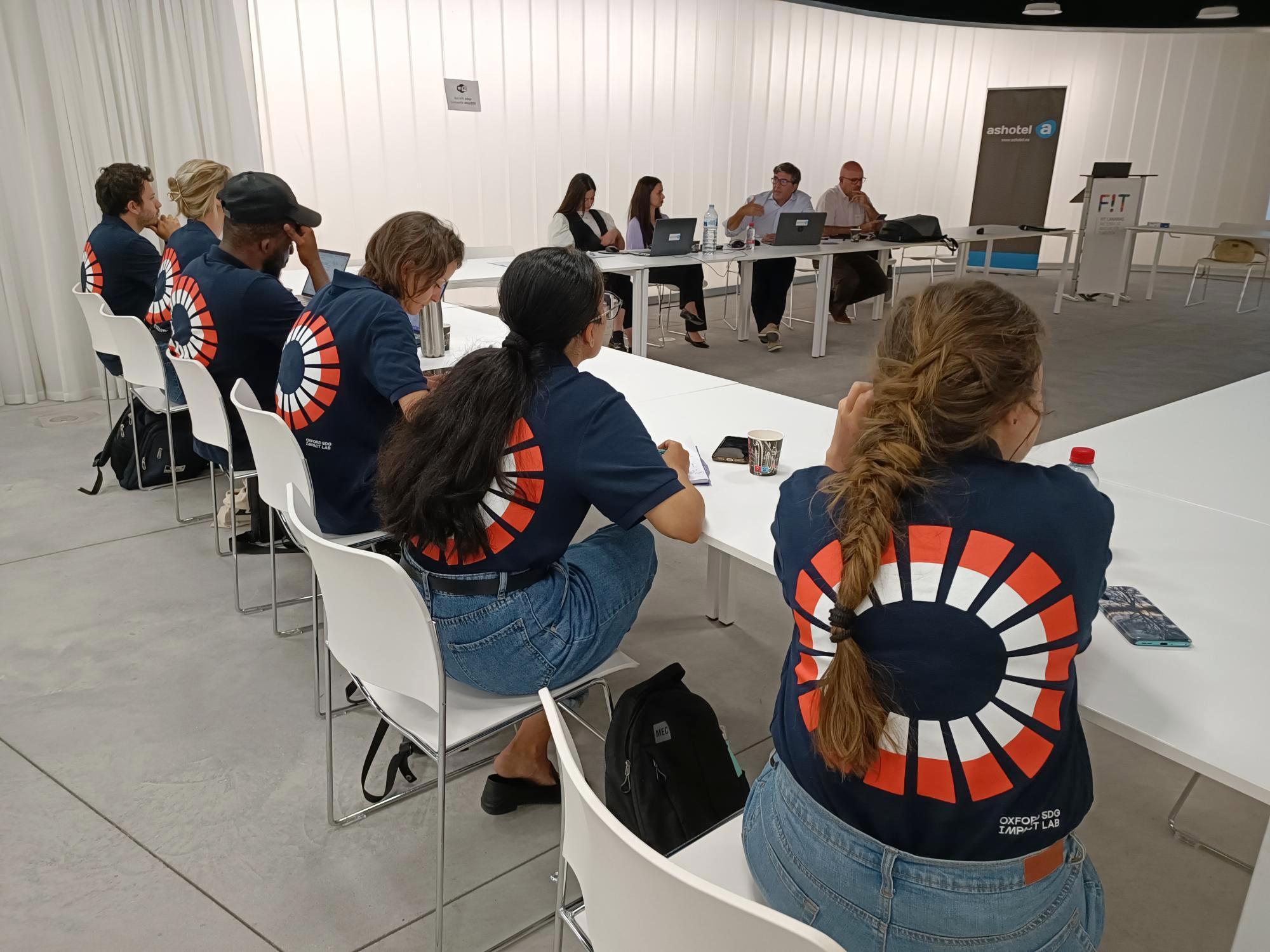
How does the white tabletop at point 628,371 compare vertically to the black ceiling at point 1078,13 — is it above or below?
below

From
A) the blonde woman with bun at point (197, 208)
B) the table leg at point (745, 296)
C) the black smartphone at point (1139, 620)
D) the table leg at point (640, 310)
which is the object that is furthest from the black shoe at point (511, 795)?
the table leg at point (745, 296)

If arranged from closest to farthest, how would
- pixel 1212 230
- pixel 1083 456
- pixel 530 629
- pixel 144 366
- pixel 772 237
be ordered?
pixel 530 629, pixel 1083 456, pixel 144 366, pixel 772 237, pixel 1212 230

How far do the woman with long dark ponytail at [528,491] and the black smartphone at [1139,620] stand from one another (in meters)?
0.67

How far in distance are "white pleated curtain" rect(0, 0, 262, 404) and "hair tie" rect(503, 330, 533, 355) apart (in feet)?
14.8

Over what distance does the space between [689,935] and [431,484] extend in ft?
3.00

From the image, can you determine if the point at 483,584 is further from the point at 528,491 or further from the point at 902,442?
the point at 902,442

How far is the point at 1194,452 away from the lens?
7.21 feet

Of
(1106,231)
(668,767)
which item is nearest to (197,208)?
(668,767)

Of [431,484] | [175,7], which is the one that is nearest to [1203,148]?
[175,7]

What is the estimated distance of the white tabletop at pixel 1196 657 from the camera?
3.61ft

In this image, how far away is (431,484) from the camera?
4.98ft

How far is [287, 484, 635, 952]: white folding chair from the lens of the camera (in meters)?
1.39

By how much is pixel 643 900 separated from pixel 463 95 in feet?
23.7

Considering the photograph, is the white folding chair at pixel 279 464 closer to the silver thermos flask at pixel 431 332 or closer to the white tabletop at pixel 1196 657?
the silver thermos flask at pixel 431 332
